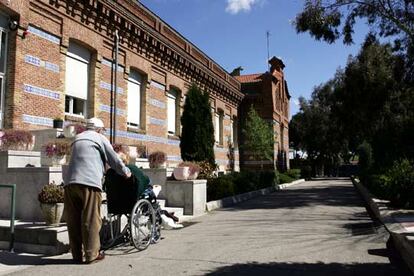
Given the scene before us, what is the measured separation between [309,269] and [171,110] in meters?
16.5

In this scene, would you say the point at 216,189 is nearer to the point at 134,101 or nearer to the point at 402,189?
the point at 134,101

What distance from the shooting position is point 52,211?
24.9 feet

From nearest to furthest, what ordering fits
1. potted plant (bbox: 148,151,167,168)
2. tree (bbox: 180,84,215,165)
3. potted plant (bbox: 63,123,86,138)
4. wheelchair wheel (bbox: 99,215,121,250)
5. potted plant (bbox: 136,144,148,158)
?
wheelchair wheel (bbox: 99,215,121,250)
potted plant (bbox: 63,123,86,138)
potted plant (bbox: 148,151,167,168)
tree (bbox: 180,84,215,165)
potted plant (bbox: 136,144,148,158)

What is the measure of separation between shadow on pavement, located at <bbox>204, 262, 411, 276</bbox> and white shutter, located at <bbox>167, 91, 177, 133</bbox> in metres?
15.7

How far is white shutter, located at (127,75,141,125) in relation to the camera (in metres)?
18.2

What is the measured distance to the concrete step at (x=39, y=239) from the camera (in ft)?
23.6

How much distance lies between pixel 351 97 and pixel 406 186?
13630 mm

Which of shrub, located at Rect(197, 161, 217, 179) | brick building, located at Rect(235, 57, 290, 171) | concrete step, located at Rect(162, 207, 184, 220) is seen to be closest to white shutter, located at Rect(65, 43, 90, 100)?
shrub, located at Rect(197, 161, 217, 179)

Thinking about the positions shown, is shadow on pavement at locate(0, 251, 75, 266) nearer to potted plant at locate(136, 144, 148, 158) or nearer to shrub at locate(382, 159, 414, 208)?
shrub at locate(382, 159, 414, 208)

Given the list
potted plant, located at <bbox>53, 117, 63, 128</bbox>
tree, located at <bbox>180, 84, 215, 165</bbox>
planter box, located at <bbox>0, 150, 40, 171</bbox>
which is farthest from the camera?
tree, located at <bbox>180, 84, 215, 165</bbox>

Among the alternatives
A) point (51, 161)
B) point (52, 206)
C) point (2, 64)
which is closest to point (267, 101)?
point (2, 64)

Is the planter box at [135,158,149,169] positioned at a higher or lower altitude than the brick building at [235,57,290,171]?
lower

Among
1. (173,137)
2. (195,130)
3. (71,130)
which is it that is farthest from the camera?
(173,137)

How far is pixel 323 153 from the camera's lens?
179 feet
